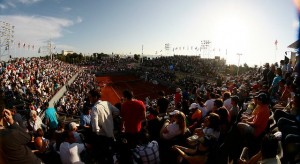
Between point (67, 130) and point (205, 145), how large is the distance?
2556 mm

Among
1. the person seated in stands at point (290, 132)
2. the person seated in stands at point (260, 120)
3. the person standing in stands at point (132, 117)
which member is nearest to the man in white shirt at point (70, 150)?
the person standing in stands at point (132, 117)

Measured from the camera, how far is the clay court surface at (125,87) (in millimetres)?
47844

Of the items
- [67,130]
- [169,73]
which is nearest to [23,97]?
[67,130]

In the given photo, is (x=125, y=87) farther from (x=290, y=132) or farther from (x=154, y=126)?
(x=290, y=132)

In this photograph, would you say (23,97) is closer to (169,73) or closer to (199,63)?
(169,73)

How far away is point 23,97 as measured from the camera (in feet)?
59.8

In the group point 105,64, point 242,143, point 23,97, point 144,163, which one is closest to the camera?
point 144,163

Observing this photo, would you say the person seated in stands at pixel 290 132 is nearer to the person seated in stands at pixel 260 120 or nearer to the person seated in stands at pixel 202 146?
the person seated in stands at pixel 260 120

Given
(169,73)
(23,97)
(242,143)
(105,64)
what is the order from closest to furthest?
(242,143), (23,97), (169,73), (105,64)

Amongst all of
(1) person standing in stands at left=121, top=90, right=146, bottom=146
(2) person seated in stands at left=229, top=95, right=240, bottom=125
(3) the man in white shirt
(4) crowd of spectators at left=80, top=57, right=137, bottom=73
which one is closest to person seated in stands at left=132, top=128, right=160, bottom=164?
(1) person standing in stands at left=121, top=90, right=146, bottom=146

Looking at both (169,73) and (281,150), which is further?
(169,73)

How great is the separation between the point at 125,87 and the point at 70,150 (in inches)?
2096

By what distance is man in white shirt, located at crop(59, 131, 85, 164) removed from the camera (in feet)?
15.2

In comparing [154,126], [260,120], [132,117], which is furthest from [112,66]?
[132,117]
